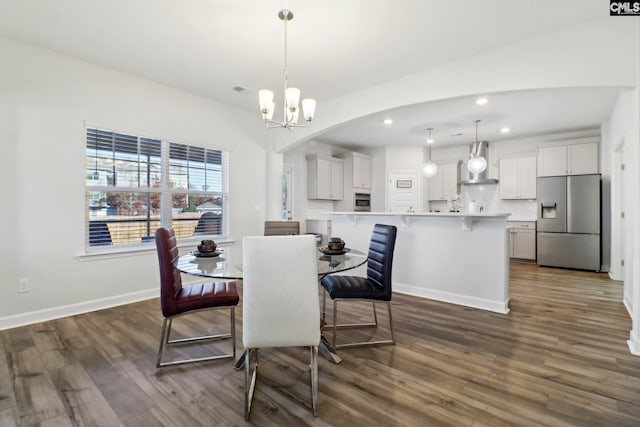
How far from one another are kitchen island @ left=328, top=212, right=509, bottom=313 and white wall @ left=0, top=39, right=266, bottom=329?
3290 millimetres

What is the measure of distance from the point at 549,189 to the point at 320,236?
4487 mm

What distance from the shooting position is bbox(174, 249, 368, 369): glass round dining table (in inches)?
75.8

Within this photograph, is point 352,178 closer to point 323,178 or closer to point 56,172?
point 323,178

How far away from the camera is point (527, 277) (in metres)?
4.95

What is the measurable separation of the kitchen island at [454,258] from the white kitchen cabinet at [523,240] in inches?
128

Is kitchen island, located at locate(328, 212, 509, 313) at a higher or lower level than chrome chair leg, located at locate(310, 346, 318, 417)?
higher

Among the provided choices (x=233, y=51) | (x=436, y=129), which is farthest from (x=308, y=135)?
(x=436, y=129)

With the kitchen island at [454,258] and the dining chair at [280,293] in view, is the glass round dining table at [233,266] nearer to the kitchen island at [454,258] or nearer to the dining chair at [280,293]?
the dining chair at [280,293]

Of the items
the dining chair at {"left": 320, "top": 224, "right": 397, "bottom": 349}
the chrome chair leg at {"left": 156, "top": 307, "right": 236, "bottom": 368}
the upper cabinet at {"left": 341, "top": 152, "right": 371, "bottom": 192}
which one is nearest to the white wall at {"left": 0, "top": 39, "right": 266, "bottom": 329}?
the chrome chair leg at {"left": 156, "top": 307, "right": 236, "bottom": 368}

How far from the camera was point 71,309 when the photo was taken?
→ 10.4ft

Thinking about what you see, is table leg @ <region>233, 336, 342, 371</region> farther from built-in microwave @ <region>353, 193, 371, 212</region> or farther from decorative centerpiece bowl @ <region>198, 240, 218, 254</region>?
built-in microwave @ <region>353, 193, 371, 212</region>

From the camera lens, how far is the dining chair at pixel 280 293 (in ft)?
5.52

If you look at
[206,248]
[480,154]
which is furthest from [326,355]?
[480,154]

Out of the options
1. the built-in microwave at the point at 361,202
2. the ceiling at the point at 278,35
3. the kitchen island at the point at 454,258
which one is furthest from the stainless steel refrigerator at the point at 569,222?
the built-in microwave at the point at 361,202
